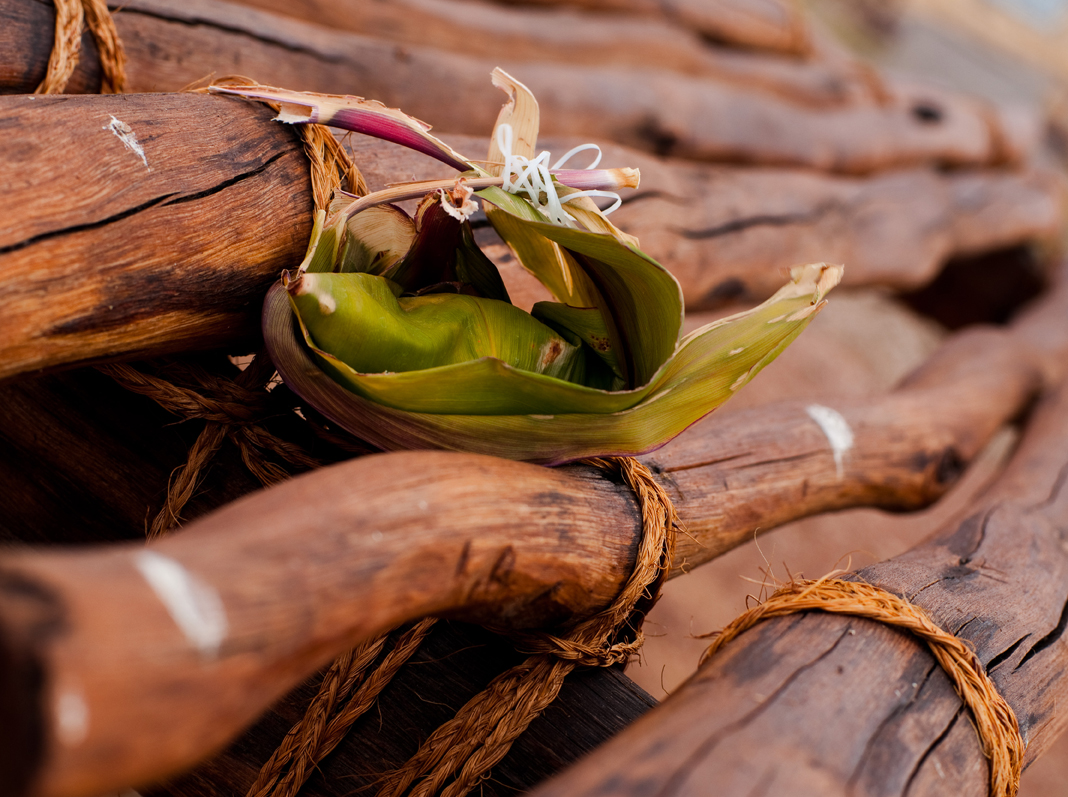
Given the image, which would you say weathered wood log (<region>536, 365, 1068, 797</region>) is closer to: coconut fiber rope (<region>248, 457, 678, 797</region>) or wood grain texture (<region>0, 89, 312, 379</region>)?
coconut fiber rope (<region>248, 457, 678, 797</region>)

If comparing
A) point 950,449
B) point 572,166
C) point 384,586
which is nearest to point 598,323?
point 384,586

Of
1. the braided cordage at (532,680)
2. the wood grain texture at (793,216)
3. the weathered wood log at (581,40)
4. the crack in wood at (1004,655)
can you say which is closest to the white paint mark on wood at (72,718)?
the braided cordage at (532,680)

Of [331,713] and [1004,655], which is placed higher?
[1004,655]

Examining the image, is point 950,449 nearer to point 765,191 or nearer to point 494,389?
point 765,191

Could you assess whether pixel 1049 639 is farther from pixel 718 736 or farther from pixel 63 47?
pixel 63 47

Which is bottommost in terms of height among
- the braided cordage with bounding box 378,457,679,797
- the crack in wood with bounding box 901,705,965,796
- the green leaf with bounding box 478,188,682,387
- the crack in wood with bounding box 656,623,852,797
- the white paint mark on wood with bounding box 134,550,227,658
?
the braided cordage with bounding box 378,457,679,797

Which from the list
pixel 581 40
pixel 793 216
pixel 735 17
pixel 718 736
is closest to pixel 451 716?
pixel 718 736

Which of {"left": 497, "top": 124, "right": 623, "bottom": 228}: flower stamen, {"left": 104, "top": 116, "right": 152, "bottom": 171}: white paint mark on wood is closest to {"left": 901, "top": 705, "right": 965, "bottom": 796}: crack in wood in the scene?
{"left": 497, "top": 124, "right": 623, "bottom": 228}: flower stamen
